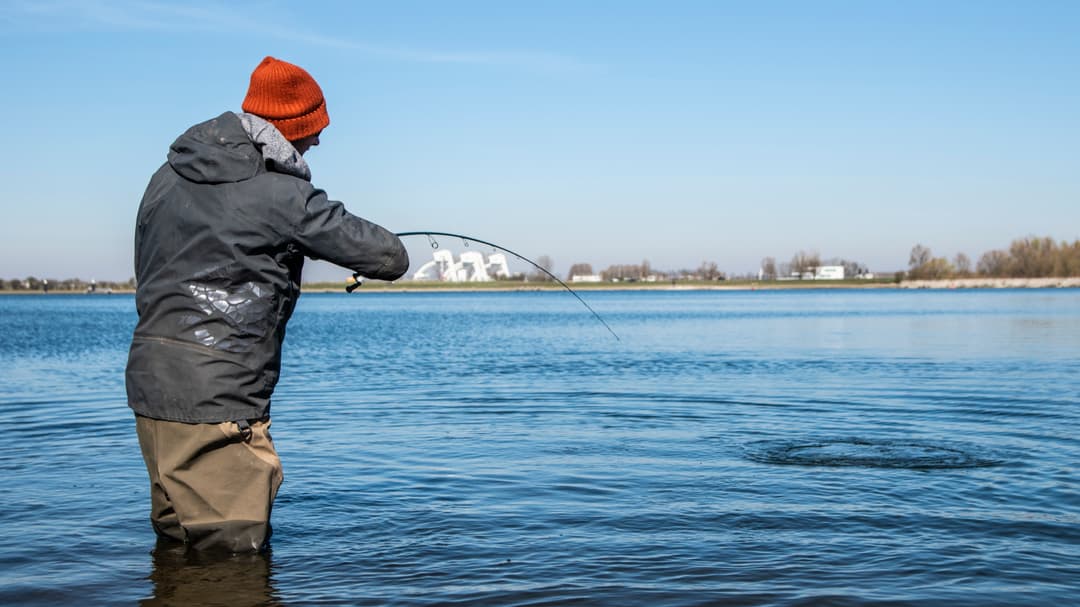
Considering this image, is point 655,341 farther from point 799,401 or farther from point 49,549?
point 49,549

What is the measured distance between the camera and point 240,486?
429cm

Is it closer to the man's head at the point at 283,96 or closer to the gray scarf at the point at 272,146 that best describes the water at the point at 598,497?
the gray scarf at the point at 272,146

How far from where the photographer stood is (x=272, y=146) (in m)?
4.01

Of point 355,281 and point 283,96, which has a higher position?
point 283,96

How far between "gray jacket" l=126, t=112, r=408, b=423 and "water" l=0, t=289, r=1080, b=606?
0.99 metres

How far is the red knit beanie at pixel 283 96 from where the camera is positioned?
418 centimetres

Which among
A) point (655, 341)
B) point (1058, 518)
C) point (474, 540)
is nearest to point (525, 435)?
point (474, 540)

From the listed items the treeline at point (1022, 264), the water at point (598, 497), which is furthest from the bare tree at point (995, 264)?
the water at point (598, 497)

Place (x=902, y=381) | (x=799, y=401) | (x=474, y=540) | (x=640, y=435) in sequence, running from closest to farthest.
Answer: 1. (x=474, y=540)
2. (x=640, y=435)
3. (x=799, y=401)
4. (x=902, y=381)

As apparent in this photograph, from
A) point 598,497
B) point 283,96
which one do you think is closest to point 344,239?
point 283,96

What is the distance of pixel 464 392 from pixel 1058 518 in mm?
10676

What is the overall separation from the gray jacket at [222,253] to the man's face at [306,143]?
262 millimetres

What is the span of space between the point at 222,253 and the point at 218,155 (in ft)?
1.28

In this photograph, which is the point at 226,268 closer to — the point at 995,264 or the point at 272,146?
the point at 272,146
